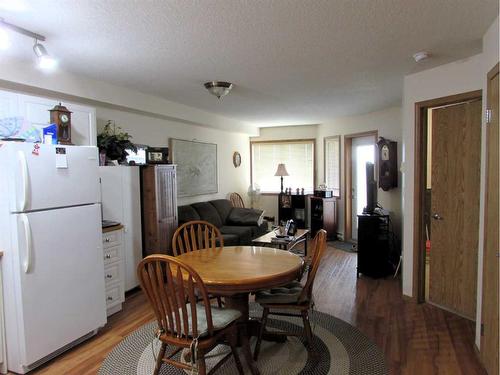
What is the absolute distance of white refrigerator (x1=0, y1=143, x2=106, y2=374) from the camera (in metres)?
2.23

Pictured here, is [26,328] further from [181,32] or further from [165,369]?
[181,32]

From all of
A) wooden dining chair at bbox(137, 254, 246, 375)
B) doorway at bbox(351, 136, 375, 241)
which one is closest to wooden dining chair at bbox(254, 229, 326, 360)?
wooden dining chair at bbox(137, 254, 246, 375)

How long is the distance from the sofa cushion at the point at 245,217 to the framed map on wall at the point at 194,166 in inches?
23.5

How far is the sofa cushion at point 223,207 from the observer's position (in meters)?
5.75

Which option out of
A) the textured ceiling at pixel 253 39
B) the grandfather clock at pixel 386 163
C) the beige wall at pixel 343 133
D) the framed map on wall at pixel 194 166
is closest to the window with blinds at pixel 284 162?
the beige wall at pixel 343 133

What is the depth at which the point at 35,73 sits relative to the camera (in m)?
2.87

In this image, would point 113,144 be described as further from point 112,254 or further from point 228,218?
point 228,218

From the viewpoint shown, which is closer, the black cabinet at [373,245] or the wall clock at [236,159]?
the black cabinet at [373,245]

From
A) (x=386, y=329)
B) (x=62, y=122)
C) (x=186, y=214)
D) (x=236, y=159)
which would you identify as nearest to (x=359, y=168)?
(x=236, y=159)

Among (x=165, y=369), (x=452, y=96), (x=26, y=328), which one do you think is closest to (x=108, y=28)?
(x=26, y=328)

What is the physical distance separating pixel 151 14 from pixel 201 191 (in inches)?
151

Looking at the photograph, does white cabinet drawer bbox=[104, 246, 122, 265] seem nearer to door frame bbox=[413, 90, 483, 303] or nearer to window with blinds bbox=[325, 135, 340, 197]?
door frame bbox=[413, 90, 483, 303]

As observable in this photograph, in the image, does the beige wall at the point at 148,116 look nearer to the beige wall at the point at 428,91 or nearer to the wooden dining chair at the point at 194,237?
the wooden dining chair at the point at 194,237

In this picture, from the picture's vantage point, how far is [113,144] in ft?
12.1
